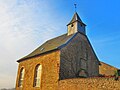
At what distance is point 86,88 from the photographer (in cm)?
1294

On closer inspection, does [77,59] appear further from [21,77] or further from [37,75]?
[21,77]

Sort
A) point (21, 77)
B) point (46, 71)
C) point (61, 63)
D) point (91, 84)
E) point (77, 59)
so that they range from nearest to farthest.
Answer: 1. point (91, 84)
2. point (61, 63)
3. point (46, 71)
4. point (77, 59)
5. point (21, 77)

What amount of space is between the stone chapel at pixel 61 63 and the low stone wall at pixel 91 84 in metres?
1.54

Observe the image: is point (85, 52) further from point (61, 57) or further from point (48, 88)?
point (48, 88)

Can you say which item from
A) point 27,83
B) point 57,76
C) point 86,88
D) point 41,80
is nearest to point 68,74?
point 57,76

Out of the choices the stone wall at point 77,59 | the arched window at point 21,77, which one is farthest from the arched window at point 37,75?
the stone wall at point 77,59

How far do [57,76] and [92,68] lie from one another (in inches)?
242

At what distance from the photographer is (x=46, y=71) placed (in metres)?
17.6

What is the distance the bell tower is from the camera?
20.0 m

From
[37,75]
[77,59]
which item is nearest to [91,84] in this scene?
[77,59]

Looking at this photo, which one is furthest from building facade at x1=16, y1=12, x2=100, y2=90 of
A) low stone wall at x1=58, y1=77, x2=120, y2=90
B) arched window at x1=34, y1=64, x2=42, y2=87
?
low stone wall at x1=58, y1=77, x2=120, y2=90

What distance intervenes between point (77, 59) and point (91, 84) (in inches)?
244

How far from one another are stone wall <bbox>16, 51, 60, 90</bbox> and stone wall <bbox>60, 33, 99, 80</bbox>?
64 centimetres

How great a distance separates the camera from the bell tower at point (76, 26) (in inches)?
786
